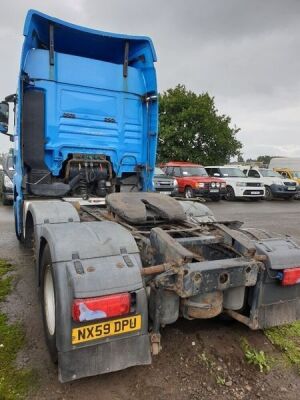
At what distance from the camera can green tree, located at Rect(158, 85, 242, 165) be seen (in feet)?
106

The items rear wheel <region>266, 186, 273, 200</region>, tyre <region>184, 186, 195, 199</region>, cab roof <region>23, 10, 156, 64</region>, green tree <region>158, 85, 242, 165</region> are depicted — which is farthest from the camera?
green tree <region>158, 85, 242, 165</region>

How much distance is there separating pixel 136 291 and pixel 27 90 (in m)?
4.15

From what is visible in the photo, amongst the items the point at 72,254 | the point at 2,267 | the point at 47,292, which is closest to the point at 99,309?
the point at 72,254

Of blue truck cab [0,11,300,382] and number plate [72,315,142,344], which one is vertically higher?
blue truck cab [0,11,300,382]

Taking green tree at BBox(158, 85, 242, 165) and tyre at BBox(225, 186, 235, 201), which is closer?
tyre at BBox(225, 186, 235, 201)

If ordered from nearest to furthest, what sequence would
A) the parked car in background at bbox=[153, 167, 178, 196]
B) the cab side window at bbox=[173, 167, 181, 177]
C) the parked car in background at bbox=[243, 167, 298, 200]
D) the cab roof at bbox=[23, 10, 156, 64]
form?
the cab roof at bbox=[23, 10, 156, 64] → the parked car in background at bbox=[153, 167, 178, 196] → the cab side window at bbox=[173, 167, 181, 177] → the parked car in background at bbox=[243, 167, 298, 200]

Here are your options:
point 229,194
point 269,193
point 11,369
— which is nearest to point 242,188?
point 229,194

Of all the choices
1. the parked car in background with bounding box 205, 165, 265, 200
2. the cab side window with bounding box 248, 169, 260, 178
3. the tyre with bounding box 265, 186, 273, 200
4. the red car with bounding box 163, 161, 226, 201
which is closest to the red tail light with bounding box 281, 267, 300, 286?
the red car with bounding box 163, 161, 226, 201

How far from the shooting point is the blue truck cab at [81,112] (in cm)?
543

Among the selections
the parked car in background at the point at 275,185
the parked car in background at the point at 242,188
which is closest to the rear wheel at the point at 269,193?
the parked car in background at the point at 275,185

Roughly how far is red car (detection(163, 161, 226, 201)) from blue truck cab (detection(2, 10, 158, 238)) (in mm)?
11137

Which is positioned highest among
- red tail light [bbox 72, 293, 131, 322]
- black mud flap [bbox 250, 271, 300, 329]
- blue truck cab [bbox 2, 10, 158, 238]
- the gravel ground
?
blue truck cab [bbox 2, 10, 158, 238]

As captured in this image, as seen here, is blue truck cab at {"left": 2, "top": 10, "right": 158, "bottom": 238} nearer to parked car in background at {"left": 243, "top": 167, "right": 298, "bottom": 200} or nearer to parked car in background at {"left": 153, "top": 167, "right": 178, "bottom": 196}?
parked car in background at {"left": 153, "top": 167, "right": 178, "bottom": 196}

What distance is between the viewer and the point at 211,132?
33.6 metres
